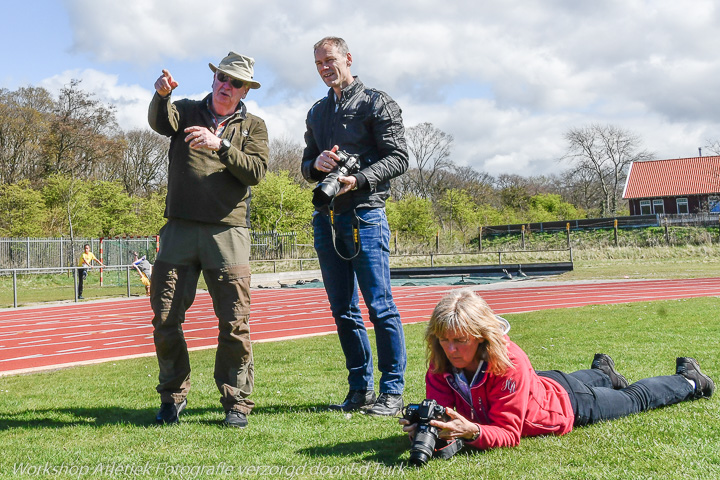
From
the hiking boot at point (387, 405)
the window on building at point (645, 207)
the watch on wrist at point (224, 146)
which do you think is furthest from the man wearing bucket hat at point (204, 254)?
the window on building at point (645, 207)

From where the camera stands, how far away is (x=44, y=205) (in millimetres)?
35719

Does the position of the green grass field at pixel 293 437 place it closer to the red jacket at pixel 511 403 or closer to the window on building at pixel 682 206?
the red jacket at pixel 511 403

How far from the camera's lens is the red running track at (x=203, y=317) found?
8.52m

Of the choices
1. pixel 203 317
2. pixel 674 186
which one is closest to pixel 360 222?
pixel 203 317

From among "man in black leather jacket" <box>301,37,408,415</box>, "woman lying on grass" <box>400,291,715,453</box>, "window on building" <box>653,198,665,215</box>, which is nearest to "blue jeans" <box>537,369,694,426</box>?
"woman lying on grass" <box>400,291,715,453</box>

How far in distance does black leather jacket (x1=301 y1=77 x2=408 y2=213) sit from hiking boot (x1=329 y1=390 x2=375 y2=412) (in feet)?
3.91

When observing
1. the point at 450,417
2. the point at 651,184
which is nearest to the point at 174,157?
the point at 450,417

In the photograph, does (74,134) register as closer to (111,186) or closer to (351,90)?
(111,186)

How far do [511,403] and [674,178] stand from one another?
59.8 meters

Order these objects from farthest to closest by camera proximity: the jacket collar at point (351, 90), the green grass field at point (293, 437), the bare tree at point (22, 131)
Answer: the bare tree at point (22, 131)
the jacket collar at point (351, 90)
the green grass field at point (293, 437)

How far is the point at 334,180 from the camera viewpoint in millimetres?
3990

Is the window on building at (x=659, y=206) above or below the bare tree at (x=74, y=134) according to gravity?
below

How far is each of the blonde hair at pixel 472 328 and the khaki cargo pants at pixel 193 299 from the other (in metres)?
1.32

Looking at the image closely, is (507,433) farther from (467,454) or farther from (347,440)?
(347,440)
